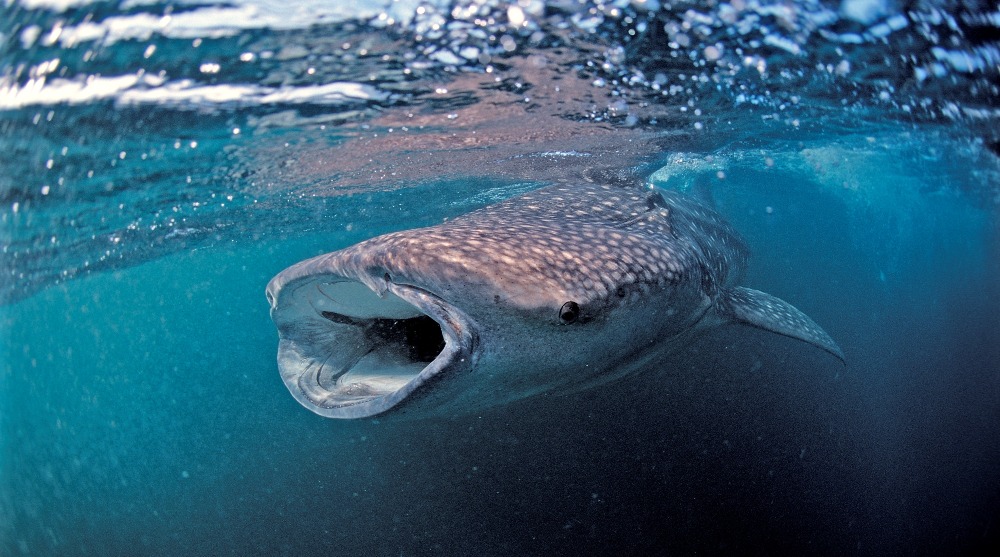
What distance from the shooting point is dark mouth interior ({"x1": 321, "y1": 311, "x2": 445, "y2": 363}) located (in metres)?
3.42

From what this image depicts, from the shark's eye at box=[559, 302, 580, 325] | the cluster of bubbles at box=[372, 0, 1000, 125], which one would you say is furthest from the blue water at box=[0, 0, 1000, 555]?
the shark's eye at box=[559, 302, 580, 325]

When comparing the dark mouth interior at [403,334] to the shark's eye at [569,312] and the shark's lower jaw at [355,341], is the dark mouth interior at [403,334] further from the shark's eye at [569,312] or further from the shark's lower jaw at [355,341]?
the shark's eye at [569,312]

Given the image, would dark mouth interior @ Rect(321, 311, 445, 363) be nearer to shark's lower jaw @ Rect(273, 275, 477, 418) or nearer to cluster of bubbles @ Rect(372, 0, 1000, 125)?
shark's lower jaw @ Rect(273, 275, 477, 418)

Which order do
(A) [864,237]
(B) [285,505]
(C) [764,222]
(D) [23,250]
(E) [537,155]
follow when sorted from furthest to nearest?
1. (A) [864,237]
2. (C) [764,222]
3. (D) [23,250]
4. (E) [537,155]
5. (B) [285,505]

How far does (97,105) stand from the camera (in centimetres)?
546

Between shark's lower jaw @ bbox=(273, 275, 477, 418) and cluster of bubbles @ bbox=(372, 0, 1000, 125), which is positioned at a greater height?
cluster of bubbles @ bbox=(372, 0, 1000, 125)

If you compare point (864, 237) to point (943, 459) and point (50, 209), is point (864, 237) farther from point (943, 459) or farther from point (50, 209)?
point (50, 209)

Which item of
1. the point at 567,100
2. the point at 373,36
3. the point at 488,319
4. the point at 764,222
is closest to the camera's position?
the point at 488,319

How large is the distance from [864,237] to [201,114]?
68.7 metres

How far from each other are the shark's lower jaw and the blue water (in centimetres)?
54

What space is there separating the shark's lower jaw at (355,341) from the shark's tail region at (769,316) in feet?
8.45

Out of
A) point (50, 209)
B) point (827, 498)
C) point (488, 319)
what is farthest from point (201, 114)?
point (827, 498)

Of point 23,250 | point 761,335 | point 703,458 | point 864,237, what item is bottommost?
point 864,237

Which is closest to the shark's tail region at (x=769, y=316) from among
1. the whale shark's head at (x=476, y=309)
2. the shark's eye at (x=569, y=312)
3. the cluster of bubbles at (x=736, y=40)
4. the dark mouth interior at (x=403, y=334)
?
the whale shark's head at (x=476, y=309)
